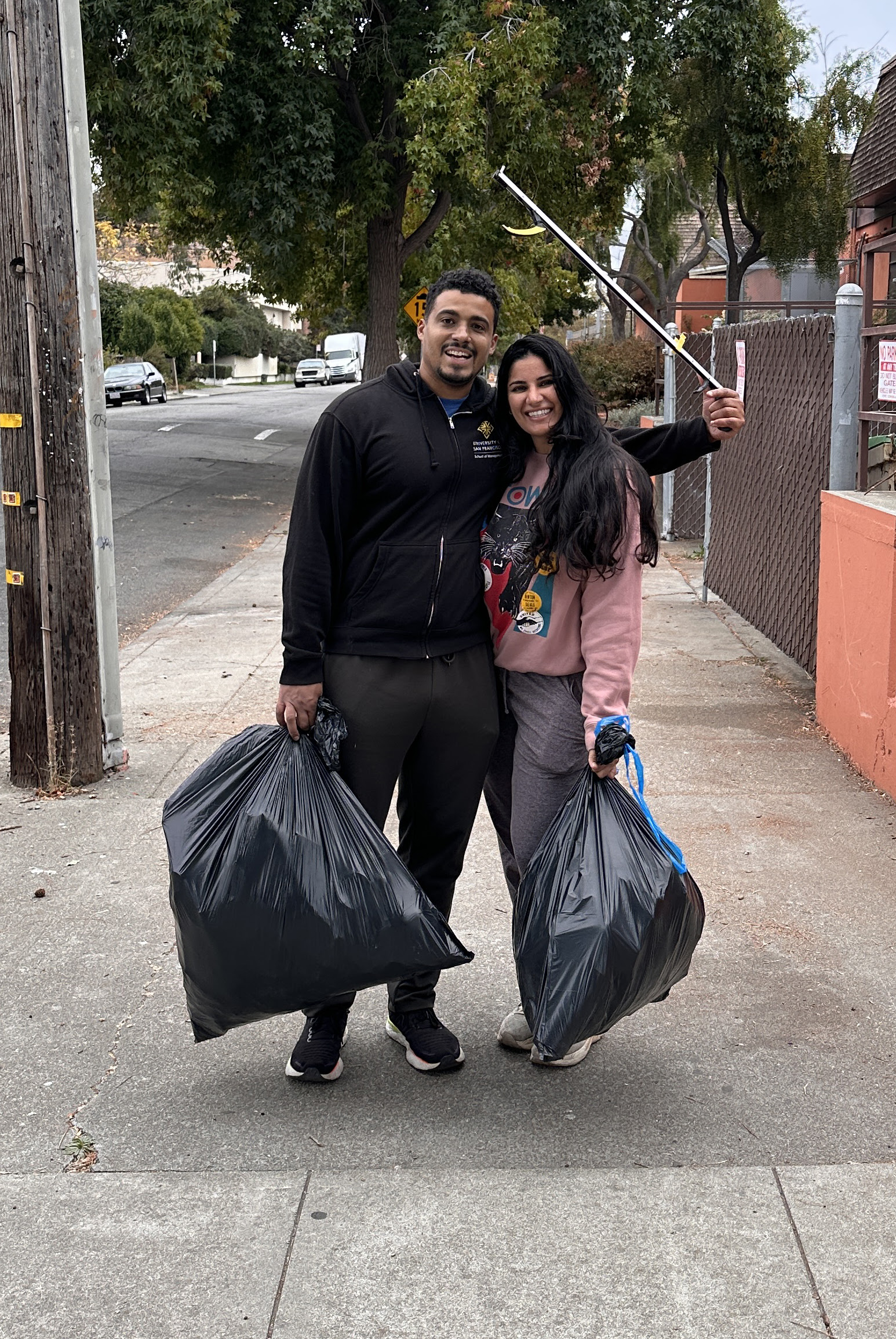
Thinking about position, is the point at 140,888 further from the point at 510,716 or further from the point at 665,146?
the point at 665,146

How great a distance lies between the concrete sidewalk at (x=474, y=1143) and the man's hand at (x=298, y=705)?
2.84ft

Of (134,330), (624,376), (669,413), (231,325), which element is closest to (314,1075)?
(669,413)

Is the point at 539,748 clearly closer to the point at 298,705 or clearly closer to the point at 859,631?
the point at 298,705

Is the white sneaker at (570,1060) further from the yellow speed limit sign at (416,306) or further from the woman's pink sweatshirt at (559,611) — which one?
the yellow speed limit sign at (416,306)

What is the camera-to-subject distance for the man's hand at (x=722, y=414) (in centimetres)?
313

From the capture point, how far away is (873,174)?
56.0 ft

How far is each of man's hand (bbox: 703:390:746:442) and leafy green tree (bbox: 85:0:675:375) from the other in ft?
42.4

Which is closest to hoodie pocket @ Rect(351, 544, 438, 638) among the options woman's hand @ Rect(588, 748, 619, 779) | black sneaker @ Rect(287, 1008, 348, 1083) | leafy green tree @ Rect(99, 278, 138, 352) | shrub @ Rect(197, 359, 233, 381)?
woman's hand @ Rect(588, 748, 619, 779)

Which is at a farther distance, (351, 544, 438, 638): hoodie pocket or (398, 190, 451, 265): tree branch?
(398, 190, 451, 265): tree branch

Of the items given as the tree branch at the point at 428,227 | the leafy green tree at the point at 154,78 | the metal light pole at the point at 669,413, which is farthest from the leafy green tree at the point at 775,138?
the metal light pole at the point at 669,413

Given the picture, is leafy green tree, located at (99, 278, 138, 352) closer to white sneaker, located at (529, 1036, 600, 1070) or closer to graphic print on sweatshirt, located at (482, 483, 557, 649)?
graphic print on sweatshirt, located at (482, 483, 557, 649)

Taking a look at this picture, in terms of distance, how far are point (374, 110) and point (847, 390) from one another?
1451cm

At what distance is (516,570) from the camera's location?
3.11 m

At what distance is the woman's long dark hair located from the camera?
9.62 feet
